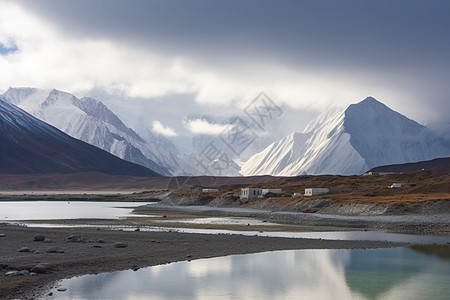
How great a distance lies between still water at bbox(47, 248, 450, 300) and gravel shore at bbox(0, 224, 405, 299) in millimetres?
1388

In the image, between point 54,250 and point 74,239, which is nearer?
point 54,250

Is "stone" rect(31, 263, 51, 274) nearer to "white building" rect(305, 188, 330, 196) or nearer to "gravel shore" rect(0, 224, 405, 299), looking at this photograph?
"gravel shore" rect(0, 224, 405, 299)

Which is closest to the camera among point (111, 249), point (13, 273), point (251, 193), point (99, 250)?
point (13, 273)

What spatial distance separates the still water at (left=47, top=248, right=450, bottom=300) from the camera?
30766 mm

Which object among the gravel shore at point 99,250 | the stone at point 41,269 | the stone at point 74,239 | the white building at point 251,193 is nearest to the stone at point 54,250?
the gravel shore at point 99,250

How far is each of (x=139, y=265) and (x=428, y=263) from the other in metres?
20.0

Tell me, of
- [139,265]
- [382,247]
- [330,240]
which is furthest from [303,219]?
[139,265]

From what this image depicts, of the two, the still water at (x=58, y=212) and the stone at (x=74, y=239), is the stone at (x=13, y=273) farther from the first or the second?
the still water at (x=58, y=212)

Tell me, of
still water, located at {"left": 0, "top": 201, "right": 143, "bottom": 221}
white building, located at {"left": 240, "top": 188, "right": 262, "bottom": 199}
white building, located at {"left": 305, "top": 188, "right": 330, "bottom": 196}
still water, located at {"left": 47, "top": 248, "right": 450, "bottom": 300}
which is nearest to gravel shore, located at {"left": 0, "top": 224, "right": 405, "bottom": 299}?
still water, located at {"left": 47, "top": 248, "right": 450, "bottom": 300}

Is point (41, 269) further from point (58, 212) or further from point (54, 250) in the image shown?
point (58, 212)

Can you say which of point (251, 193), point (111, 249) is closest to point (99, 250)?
point (111, 249)

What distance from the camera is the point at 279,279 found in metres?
35.4

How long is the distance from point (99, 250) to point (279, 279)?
46.4 ft

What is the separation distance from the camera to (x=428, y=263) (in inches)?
1666
